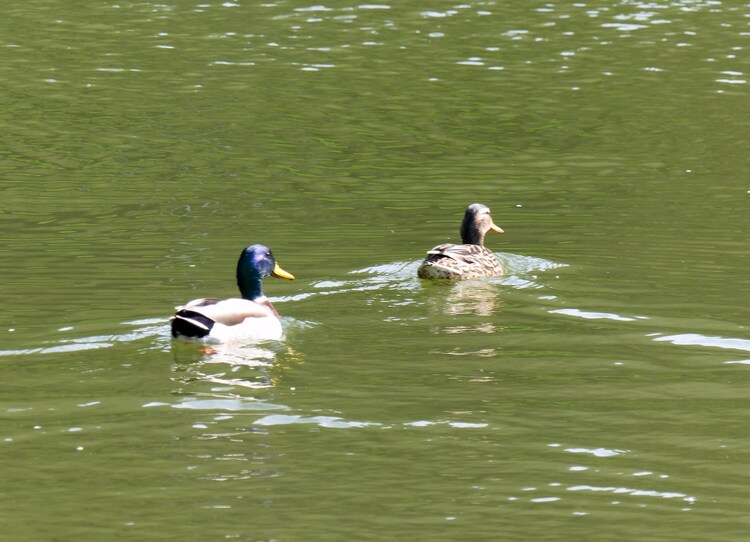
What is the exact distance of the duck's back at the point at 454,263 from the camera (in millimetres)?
16891

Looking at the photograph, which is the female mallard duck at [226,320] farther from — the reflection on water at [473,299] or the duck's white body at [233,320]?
the reflection on water at [473,299]

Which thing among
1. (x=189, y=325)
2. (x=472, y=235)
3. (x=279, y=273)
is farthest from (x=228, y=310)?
(x=472, y=235)

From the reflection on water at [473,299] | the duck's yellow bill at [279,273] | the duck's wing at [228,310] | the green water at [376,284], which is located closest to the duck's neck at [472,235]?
the green water at [376,284]

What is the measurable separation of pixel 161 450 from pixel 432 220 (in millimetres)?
9783

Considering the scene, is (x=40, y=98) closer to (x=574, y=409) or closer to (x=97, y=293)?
(x=97, y=293)

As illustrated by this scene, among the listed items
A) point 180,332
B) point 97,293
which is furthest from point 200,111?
point 180,332

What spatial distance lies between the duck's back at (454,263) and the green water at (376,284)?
0.77 feet

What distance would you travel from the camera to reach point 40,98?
Result: 1062 inches

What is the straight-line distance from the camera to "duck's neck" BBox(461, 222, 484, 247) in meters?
18.3

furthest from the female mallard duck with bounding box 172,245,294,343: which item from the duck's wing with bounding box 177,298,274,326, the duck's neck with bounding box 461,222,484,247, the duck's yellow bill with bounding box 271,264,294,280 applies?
the duck's neck with bounding box 461,222,484,247

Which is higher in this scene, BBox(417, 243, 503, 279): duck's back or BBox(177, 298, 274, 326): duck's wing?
BBox(177, 298, 274, 326): duck's wing

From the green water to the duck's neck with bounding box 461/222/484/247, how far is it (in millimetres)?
436

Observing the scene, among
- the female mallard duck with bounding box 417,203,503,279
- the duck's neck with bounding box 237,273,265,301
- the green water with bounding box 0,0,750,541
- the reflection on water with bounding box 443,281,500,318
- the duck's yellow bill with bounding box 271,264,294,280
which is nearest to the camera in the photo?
the green water with bounding box 0,0,750,541

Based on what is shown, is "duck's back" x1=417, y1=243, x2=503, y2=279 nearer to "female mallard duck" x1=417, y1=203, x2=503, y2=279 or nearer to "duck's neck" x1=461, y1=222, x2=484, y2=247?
"female mallard duck" x1=417, y1=203, x2=503, y2=279
